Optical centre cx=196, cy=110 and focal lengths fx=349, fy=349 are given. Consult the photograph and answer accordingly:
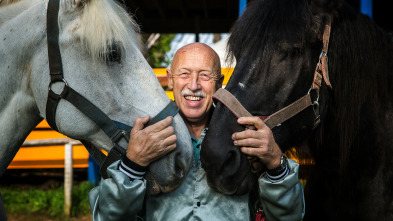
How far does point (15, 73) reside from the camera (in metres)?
1.68

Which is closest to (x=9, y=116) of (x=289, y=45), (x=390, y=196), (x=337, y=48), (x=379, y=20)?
(x=289, y=45)

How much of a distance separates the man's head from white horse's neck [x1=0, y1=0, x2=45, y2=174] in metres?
0.78

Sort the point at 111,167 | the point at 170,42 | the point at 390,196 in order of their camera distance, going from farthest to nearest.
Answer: the point at 170,42, the point at 390,196, the point at 111,167

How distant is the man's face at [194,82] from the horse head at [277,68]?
0.31 metres

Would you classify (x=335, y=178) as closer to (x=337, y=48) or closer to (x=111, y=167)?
(x=337, y=48)

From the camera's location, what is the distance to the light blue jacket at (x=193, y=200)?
152cm

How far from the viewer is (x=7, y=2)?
1.75m

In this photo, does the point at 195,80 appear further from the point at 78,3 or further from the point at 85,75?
Result: the point at 78,3

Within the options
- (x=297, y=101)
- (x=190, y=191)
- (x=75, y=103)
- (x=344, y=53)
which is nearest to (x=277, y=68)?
(x=297, y=101)

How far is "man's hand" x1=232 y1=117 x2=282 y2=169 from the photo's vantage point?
1529 millimetres

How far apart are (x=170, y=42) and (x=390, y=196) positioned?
1183 centimetres

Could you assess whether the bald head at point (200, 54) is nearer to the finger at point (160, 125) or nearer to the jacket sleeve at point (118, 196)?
the finger at point (160, 125)

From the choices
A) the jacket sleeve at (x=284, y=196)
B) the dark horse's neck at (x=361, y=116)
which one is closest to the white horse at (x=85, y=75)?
the jacket sleeve at (x=284, y=196)

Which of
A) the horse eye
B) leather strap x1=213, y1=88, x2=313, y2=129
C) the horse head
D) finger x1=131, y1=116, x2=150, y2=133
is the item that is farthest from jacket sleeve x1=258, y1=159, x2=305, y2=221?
the horse eye
